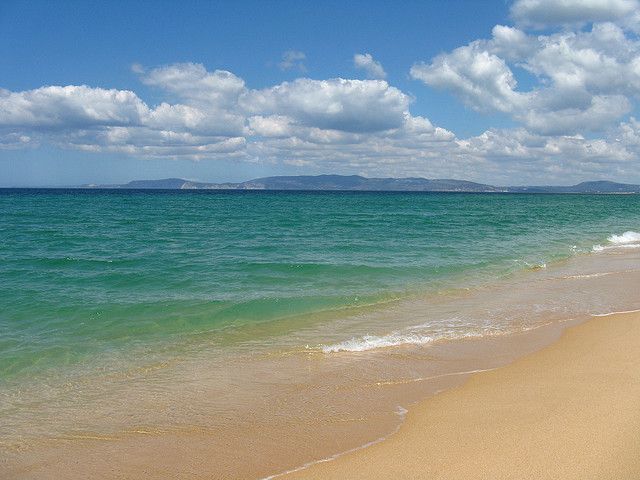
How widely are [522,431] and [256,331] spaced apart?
6.75 meters

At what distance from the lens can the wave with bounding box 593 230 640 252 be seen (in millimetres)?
29847

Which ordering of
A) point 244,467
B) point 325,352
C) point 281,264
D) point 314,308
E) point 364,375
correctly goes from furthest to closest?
point 281,264 < point 314,308 < point 325,352 < point 364,375 < point 244,467

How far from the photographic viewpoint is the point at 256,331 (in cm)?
1184

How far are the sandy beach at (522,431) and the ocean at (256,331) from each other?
47cm

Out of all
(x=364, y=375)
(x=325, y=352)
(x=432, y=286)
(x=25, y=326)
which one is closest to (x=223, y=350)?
(x=325, y=352)

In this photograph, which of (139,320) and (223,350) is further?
(139,320)

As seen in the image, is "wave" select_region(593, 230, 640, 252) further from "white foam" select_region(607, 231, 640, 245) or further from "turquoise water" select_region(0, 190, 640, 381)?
"turquoise water" select_region(0, 190, 640, 381)

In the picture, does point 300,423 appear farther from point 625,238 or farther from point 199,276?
point 625,238

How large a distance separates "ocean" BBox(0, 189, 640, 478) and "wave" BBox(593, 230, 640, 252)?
4349 millimetres

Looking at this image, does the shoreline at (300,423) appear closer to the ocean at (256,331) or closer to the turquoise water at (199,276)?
the ocean at (256,331)

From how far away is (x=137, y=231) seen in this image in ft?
111

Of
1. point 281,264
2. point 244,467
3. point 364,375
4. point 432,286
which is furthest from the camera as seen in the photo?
point 281,264

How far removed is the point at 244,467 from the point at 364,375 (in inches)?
130

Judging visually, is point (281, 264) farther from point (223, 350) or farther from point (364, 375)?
point (364, 375)
